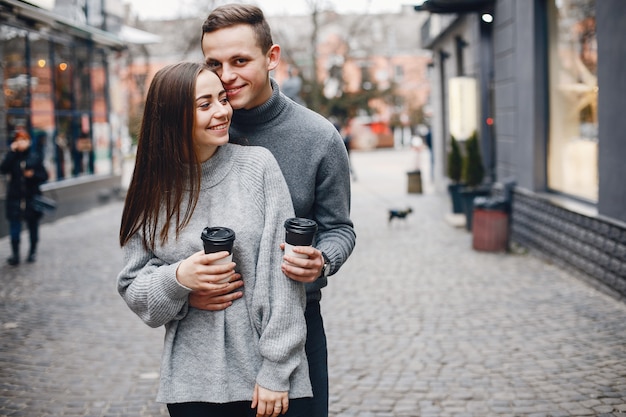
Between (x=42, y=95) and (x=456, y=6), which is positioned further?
(x=42, y=95)

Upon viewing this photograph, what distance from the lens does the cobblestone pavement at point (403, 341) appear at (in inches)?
186

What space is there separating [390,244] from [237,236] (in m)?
9.10

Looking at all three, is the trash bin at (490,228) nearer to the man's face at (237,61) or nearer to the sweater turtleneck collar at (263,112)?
the sweater turtleneck collar at (263,112)

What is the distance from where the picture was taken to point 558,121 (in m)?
9.79

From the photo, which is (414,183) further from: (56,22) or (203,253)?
(203,253)

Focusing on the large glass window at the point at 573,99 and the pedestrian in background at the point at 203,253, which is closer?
the pedestrian in background at the point at 203,253

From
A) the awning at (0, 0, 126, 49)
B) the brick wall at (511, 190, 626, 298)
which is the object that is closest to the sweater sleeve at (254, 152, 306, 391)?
the brick wall at (511, 190, 626, 298)

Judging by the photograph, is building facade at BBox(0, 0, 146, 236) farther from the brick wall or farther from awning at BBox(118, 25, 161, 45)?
the brick wall

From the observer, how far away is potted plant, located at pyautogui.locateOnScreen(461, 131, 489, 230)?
11969 mm

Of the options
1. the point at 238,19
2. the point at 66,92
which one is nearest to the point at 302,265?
the point at 238,19

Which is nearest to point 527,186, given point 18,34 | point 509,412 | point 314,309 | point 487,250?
point 487,250

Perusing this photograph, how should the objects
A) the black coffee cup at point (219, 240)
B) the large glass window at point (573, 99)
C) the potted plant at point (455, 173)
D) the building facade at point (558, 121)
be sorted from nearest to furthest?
the black coffee cup at point (219, 240) < the building facade at point (558, 121) < the large glass window at point (573, 99) < the potted plant at point (455, 173)

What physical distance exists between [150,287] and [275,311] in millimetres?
390

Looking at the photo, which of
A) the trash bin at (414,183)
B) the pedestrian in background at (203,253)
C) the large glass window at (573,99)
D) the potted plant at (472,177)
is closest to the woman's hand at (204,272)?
the pedestrian in background at (203,253)
